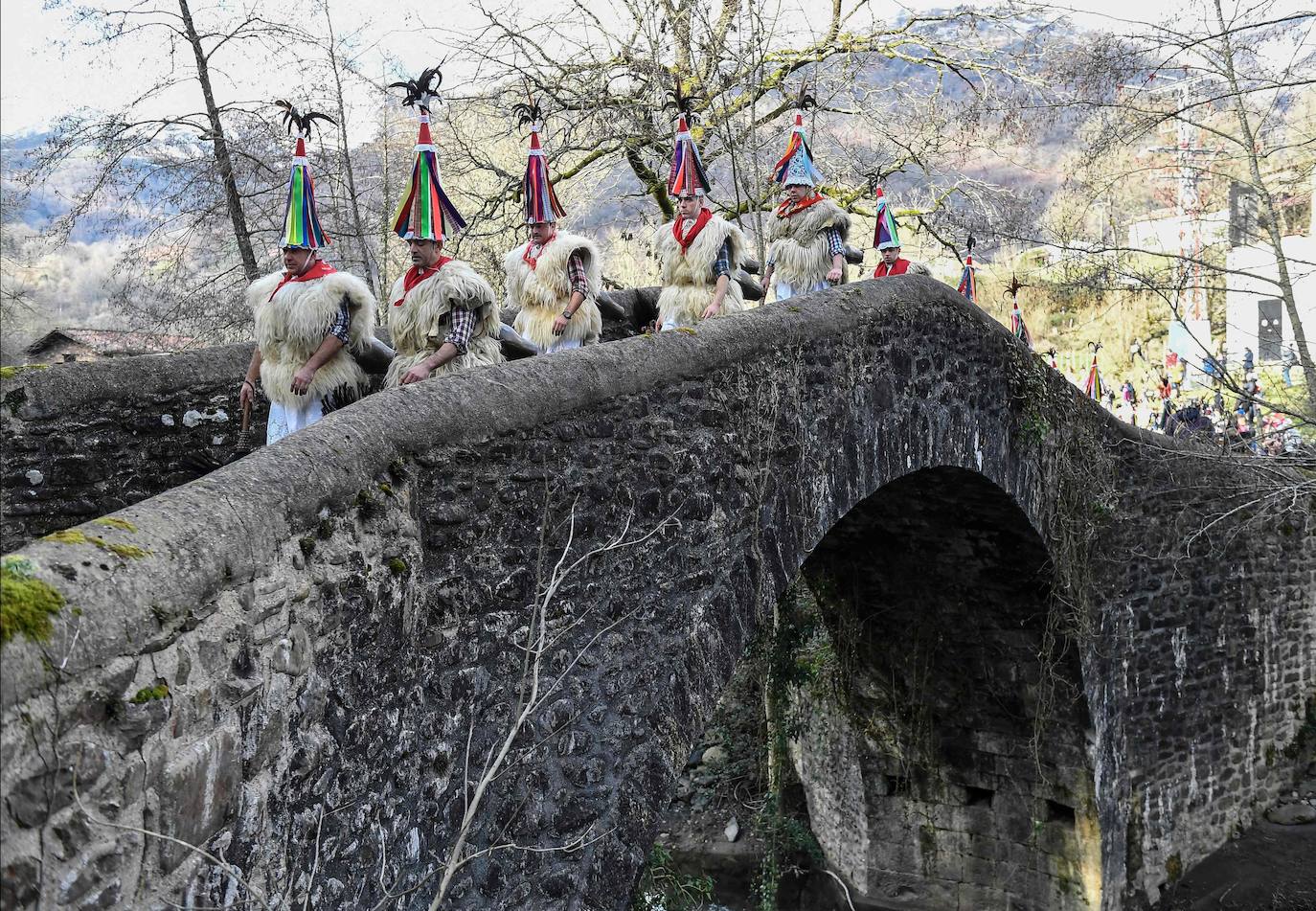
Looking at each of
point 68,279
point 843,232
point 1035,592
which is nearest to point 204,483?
point 843,232

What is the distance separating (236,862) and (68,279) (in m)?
57.2

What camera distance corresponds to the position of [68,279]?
53.2 m

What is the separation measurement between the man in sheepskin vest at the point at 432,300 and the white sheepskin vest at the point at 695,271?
6.76ft

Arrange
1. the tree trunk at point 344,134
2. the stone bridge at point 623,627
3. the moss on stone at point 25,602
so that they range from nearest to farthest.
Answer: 1. the moss on stone at point 25,602
2. the stone bridge at point 623,627
3. the tree trunk at point 344,134

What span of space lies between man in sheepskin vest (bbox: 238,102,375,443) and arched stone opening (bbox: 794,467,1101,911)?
467 cm

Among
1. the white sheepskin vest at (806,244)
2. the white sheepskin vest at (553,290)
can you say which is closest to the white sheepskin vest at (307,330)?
the white sheepskin vest at (553,290)

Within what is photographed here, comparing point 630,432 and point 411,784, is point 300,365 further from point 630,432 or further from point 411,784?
point 411,784

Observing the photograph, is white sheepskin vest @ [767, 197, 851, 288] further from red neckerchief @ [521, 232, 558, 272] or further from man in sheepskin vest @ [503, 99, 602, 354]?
red neckerchief @ [521, 232, 558, 272]

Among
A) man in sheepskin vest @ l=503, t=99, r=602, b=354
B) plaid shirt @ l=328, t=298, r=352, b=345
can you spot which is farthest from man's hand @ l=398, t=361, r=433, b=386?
man in sheepskin vest @ l=503, t=99, r=602, b=354

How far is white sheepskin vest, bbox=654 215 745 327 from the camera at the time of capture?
285 inches

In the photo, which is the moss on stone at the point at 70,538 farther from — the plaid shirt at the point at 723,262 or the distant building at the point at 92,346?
the distant building at the point at 92,346

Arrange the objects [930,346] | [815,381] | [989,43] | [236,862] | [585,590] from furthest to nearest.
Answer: [989,43] → [930,346] → [815,381] → [585,590] → [236,862]

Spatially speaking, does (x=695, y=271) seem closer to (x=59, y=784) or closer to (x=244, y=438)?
(x=244, y=438)

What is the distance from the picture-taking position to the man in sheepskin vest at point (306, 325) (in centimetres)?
515
